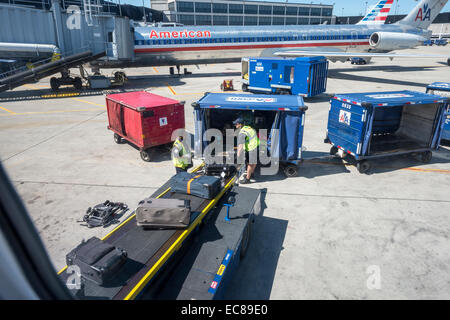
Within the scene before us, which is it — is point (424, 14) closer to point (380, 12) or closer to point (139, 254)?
point (380, 12)

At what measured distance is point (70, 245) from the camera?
7.75m

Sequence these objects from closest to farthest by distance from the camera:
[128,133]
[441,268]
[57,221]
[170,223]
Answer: [170,223] → [441,268] → [57,221] → [128,133]

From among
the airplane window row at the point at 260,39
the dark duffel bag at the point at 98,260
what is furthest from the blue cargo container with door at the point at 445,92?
the airplane window row at the point at 260,39

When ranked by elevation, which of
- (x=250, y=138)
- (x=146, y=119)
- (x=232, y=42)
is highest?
(x=232, y=42)

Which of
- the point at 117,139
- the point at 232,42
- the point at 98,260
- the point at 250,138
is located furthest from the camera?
the point at 232,42

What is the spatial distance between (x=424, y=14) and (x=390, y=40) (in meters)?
9.06

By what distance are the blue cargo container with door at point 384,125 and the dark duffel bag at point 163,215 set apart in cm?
808

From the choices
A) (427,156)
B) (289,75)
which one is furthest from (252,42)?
(427,156)

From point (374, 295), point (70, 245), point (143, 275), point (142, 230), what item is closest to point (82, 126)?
point (70, 245)

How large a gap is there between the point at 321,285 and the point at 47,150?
13.2 meters

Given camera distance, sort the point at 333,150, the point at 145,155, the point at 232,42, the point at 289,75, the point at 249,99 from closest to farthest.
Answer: the point at 249,99 → the point at 145,155 → the point at 333,150 → the point at 289,75 → the point at 232,42

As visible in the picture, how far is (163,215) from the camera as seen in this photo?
5980 millimetres

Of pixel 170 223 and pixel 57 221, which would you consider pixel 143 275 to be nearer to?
pixel 170 223

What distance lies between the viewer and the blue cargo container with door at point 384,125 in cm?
1130
